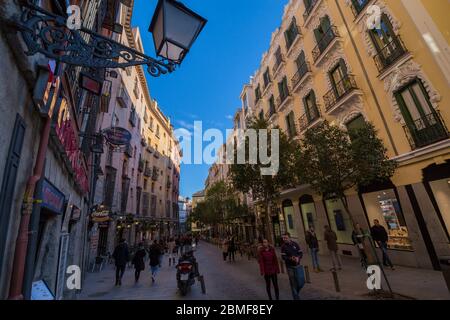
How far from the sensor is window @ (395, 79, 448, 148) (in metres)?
8.53

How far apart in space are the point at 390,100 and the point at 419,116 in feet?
4.99

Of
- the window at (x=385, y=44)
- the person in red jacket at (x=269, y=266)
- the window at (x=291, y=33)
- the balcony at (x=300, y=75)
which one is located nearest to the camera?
the person in red jacket at (x=269, y=266)

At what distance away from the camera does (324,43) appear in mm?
14555

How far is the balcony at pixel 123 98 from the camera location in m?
19.9

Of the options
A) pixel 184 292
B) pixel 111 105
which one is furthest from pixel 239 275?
pixel 111 105

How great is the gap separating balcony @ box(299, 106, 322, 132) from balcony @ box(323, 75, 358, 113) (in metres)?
0.87

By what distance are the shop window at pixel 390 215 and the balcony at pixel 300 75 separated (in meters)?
9.36

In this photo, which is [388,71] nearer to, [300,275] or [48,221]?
[300,275]

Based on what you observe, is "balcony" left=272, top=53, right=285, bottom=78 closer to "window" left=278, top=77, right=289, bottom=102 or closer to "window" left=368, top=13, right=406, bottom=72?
"window" left=278, top=77, right=289, bottom=102

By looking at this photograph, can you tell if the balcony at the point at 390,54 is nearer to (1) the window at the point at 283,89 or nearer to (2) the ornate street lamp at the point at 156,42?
(1) the window at the point at 283,89

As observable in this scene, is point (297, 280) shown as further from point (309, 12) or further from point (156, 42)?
point (309, 12)

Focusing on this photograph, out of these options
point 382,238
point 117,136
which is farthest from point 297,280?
point 117,136

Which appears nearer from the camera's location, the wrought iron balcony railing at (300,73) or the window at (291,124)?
the wrought iron balcony railing at (300,73)

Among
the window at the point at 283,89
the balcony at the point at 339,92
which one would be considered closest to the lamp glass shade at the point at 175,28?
the balcony at the point at 339,92
